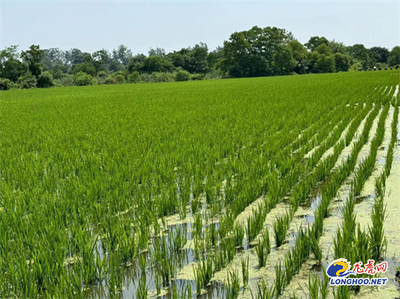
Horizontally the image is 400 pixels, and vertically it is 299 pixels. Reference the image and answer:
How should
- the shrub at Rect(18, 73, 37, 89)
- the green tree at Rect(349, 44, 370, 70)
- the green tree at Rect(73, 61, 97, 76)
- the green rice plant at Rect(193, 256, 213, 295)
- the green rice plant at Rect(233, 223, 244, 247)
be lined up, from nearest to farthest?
the green rice plant at Rect(193, 256, 213, 295)
the green rice plant at Rect(233, 223, 244, 247)
the shrub at Rect(18, 73, 37, 89)
the green tree at Rect(73, 61, 97, 76)
the green tree at Rect(349, 44, 370, 70)

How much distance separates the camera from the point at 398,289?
226 cm

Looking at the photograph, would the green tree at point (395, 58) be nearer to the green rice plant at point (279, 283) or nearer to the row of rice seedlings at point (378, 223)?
the row of rice seedlings at point (378, 223)

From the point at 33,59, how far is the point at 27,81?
14.8ft

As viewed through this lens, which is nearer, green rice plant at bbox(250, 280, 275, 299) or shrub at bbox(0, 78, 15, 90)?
green rice plant at bbox(250, 280, 275, 299)

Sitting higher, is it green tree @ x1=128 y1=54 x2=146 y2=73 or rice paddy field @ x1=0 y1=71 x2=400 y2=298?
green tree @ x1=128 y1=54 x2=146 y2=73

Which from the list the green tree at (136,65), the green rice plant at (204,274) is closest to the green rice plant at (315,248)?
the green rice plant at (204,274)

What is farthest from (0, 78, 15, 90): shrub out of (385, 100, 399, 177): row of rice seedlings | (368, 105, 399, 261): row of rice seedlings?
(368, 105, 399, 261): row of rice seedlings

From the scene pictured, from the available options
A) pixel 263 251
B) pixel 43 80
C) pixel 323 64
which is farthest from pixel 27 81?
pixel 263 251

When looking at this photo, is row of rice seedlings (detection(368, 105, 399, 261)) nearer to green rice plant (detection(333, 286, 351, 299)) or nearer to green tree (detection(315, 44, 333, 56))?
green rice plant (detection(333, 286, 351, 299))

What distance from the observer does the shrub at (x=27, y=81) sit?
152 ft

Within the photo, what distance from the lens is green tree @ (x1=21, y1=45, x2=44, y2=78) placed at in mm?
49562

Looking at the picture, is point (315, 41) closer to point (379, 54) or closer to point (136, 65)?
point (379, 54)

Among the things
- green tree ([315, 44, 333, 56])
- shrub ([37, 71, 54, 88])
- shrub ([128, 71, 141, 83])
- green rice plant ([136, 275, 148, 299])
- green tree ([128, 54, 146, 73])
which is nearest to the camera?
green rice plant ([136, 275, 148, 299])

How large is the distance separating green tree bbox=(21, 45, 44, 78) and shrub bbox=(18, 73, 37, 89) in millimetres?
2590
